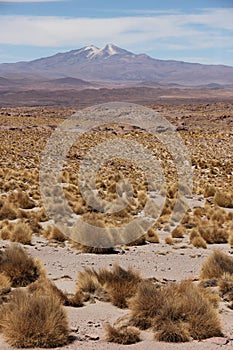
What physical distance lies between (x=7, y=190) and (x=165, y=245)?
379 inches

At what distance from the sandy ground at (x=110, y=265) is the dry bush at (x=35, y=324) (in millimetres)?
144

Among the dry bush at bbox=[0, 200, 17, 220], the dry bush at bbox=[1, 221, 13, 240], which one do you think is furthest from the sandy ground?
the dry bush at bbox=[0, 200, 17, 220]

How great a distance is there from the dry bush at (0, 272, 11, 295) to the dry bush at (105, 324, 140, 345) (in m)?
1.99

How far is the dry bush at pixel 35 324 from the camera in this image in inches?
240

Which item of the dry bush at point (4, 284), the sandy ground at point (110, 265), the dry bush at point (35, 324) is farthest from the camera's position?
the dry bush at point (4, 284)

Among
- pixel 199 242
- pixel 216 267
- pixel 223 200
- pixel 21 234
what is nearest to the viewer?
pixel 216 267

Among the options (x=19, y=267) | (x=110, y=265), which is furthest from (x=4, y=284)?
(x=110, y=265)

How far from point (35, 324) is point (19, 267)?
2.72 metres

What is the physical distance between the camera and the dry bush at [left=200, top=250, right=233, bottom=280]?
920cm

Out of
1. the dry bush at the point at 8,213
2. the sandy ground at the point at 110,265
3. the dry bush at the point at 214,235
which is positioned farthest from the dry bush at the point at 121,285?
the dry bush at the point at 8,213

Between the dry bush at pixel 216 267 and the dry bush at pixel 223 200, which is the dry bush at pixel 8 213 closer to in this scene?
the dry bush at pixel 216 267

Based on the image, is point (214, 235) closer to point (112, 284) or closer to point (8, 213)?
point (112, 284)

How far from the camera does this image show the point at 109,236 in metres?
12.6

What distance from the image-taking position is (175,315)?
260 inches
